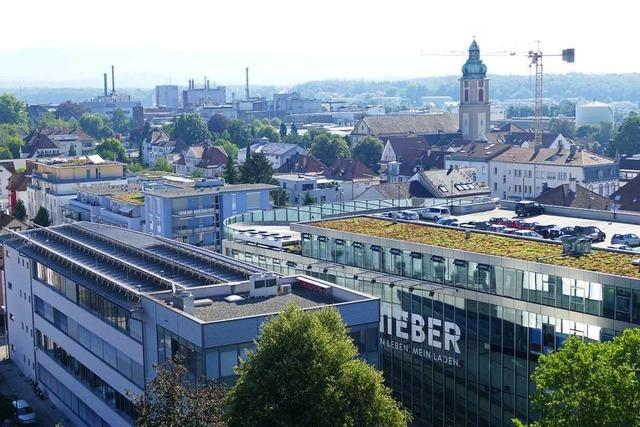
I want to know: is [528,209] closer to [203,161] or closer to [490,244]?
[490,244]

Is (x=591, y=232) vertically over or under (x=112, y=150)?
over

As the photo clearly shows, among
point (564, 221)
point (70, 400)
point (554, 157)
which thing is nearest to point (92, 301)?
point (70, 400)

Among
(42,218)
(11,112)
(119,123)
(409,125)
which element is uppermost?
(11,112)

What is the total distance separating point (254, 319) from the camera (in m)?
24.5

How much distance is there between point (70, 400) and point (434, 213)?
52.9 ft

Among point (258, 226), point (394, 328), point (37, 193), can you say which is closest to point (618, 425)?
point (394, 328)

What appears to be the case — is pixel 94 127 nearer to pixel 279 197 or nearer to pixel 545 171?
pixel 279 197

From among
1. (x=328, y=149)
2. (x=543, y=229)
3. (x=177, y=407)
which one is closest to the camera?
(x=177, y=407)

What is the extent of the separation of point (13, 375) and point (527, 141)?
79.4 m

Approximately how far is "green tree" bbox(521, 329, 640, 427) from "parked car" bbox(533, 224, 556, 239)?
15643mm

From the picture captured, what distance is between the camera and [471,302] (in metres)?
29.6

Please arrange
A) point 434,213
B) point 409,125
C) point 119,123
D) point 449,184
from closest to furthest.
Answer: point 434,213 < point 449,184 < point 409,125 < point 119,123

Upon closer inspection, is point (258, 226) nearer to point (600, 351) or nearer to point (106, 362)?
point (106, 362)

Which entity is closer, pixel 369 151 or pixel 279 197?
pixel 279 197
